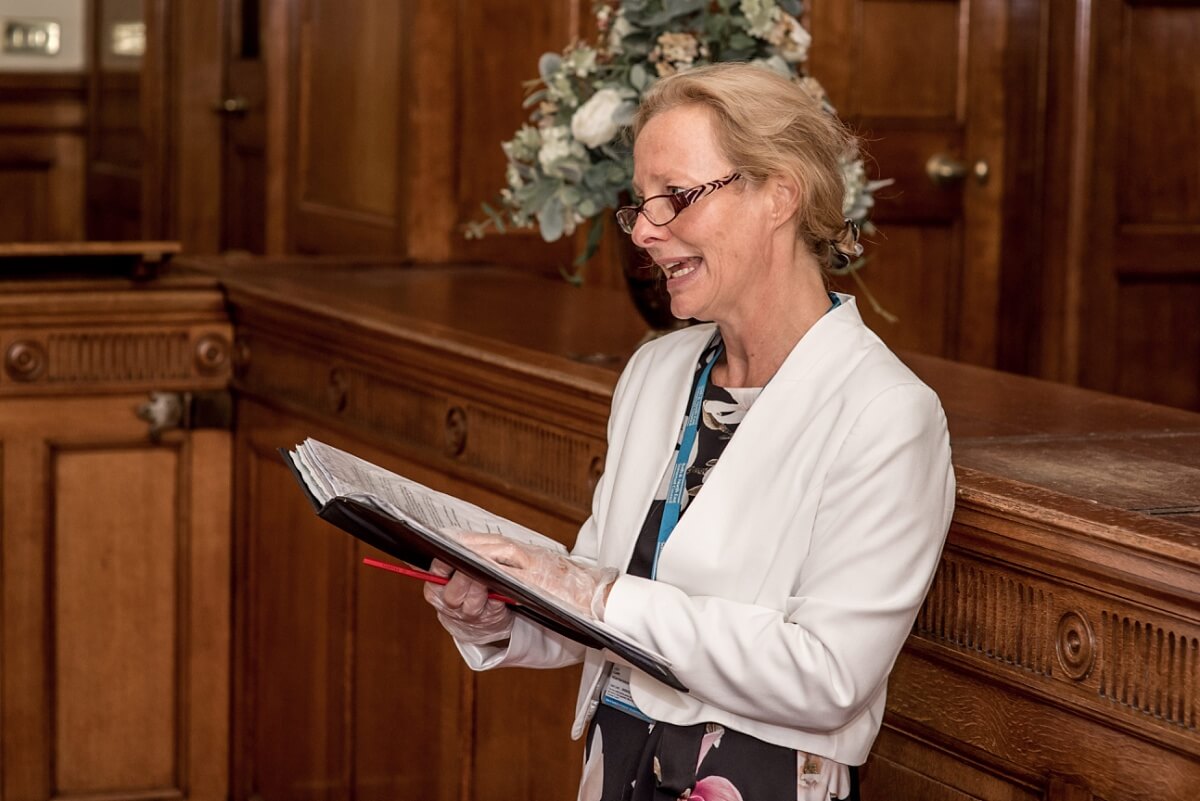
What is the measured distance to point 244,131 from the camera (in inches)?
242

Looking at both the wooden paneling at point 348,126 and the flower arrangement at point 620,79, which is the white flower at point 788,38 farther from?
the wooden paneling at point 348,126

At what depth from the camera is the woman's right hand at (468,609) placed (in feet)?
5.89

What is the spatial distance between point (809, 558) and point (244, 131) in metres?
4.83

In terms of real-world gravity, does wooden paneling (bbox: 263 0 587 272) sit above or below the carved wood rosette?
above

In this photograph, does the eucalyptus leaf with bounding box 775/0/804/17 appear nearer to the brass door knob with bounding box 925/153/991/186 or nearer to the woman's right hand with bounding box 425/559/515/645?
the woman's right hand with bounding box 425/559/515/645

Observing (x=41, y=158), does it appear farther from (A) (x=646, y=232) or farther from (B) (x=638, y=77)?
(A) (x=646, y=232)

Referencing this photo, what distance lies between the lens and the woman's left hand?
65.6 inches

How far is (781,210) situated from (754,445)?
25 cm

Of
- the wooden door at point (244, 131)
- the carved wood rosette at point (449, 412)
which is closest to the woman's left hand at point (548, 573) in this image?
the carved wood rosette at point (449, 412)

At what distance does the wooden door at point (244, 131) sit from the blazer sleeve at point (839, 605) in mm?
4525

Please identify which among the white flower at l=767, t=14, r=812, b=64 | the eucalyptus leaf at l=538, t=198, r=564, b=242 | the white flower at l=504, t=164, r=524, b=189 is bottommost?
the eucalyptus leaf at l=538, t=198, r=564, b=242

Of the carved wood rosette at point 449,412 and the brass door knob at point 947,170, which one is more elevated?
the brass door knob at point 947,170

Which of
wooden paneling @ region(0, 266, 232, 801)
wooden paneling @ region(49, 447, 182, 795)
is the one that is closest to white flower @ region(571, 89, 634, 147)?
wooden paneling @ region(0, 266, 232, 801)

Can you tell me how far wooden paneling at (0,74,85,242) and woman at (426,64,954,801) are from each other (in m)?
5.99
